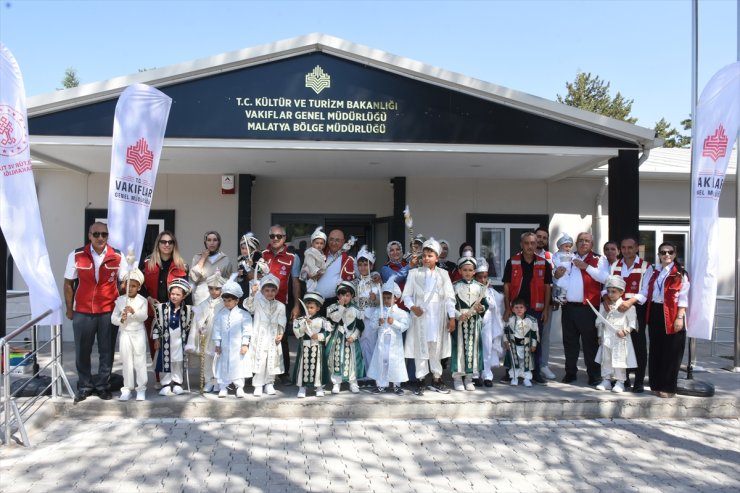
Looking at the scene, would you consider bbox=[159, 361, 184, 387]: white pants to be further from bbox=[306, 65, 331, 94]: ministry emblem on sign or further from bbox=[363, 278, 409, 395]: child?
bbox=[306, 65, 331, 94]: ministry emblem on sign

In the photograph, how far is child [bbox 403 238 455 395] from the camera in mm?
7023

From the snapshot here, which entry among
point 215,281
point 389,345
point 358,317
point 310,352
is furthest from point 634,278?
point 215,281

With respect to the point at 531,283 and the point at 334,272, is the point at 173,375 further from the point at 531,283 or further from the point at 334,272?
the point at 531,283

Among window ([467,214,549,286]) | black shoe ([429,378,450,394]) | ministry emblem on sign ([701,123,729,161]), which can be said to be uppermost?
ministry emblem on sign ([701,123,729,161])

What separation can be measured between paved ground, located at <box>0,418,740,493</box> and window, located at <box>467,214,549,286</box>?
17.5 ft

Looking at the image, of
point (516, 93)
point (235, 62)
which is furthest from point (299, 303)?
point (516, 93)

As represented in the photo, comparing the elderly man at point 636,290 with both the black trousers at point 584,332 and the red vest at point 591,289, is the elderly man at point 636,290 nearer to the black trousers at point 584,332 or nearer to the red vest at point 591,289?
the red vest at point 591,289

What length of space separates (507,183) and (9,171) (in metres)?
8.40

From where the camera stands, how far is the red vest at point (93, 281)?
6.43 metres

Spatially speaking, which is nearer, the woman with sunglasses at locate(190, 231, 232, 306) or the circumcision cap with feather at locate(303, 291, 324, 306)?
the circumcision cap with feather at locate(303, 291, 324, 306)

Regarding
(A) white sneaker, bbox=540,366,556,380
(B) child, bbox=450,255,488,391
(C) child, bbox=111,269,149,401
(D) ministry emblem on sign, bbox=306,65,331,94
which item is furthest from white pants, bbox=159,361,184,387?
(A) white sneaker, bbox=540,366,556,380

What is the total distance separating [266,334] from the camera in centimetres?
688

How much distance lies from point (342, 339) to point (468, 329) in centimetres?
148

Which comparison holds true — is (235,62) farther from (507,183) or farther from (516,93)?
(507,183)
